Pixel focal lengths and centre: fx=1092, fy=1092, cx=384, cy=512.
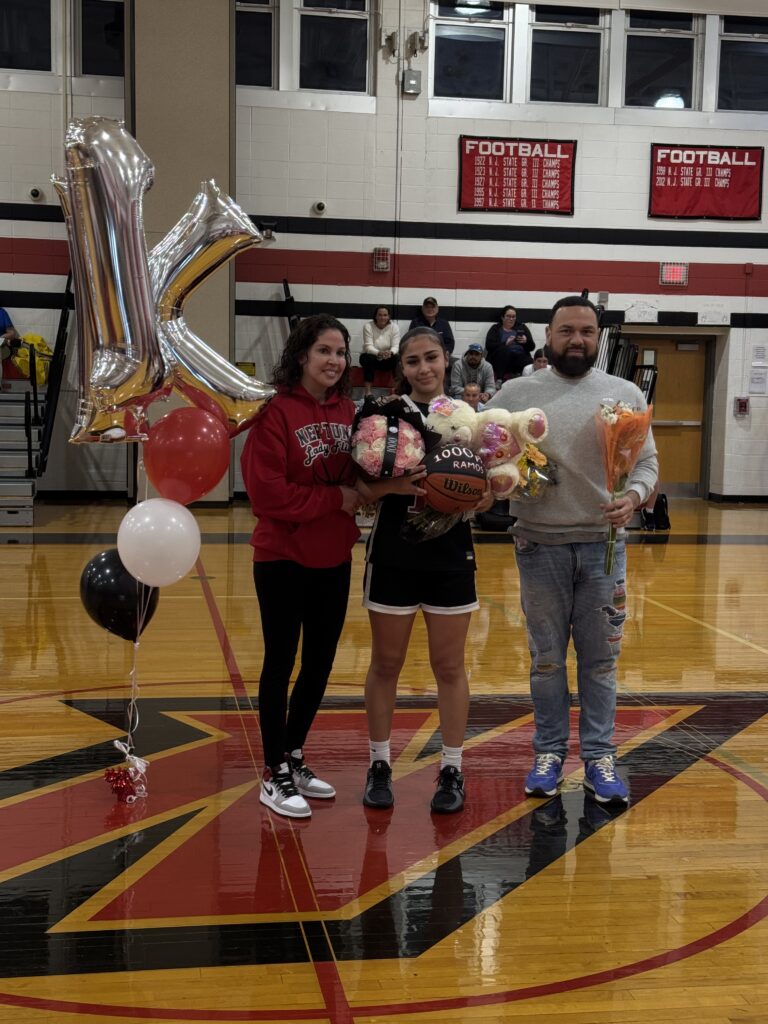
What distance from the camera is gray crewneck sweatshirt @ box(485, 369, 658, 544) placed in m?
3.40

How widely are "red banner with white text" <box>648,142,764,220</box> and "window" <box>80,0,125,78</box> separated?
6378 mm

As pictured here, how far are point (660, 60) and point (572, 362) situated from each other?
11.3 meters

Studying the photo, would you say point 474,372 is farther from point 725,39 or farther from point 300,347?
point 300,347

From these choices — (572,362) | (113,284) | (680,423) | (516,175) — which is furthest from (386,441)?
(680,423)

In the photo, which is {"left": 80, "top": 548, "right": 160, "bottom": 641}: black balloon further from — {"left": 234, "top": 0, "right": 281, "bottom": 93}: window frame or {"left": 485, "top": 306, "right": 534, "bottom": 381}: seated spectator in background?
{"left": 234, "top": 0, "right": 281, "bottom": 93}: window frame

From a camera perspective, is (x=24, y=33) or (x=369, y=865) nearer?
(x=369, y=865)

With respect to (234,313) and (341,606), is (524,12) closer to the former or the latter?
(234,313)

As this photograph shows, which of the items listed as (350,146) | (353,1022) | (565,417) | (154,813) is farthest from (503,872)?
(350,146)

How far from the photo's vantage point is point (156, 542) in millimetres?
3078

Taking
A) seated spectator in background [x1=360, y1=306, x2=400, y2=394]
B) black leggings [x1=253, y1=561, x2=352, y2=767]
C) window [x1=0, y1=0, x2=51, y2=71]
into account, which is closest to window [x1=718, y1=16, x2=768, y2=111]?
seated spectator in background [x1=360, y1=306, x2=400, y2=394]

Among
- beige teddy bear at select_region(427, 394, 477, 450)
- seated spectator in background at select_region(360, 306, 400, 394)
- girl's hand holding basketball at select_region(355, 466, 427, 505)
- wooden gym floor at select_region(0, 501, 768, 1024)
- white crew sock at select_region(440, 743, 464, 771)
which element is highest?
seated spectator in background at select_region(360, 306, 400, 394)

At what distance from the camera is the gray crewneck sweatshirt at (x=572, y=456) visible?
11.1ft

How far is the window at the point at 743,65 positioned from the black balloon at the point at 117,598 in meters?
12.1

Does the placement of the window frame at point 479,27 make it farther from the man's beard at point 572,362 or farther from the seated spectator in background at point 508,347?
the man's beard at point 572,362
